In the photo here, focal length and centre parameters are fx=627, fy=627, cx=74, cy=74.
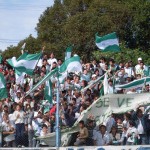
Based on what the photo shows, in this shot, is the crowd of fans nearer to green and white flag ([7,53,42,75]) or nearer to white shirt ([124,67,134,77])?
white shirt ([124,67,134,77])

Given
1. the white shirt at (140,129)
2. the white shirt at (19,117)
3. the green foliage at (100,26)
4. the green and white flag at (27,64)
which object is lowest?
the white shirt at (140,129)

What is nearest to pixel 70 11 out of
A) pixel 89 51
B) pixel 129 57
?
pixel 89 51

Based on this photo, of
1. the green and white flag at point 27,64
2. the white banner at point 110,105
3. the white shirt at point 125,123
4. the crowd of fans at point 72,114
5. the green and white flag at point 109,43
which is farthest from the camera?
the green and white flag at point 109,43

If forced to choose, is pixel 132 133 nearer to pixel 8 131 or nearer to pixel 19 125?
pixel 19 125

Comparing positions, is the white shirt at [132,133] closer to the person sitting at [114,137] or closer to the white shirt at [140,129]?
the white shirt at [140,129]

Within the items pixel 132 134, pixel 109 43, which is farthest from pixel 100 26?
pixel 132 134

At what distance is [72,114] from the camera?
64.4 feet

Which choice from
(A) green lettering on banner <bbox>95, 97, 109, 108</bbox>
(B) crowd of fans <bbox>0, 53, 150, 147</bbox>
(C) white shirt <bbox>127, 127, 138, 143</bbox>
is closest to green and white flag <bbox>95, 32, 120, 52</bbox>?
(B) crowd of fans <bbox>0, 53, 150, 147</bbox>

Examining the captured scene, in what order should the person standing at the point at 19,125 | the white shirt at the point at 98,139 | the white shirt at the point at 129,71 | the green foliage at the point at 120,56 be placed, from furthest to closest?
1. the green foliage at the point at 120,56
2. the white shirt at the point at 129,71
3. the person standing at the point at 19,125
4. the white shirt at the point at 98,139

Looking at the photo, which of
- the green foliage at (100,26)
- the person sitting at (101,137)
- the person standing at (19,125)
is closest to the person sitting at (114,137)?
the person sitting at (101,137)

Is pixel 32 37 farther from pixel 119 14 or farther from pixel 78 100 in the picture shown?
pixel 78 100

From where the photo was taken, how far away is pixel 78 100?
2158 cm

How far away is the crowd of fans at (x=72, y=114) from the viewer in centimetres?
1770

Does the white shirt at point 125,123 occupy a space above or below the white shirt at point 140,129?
above
